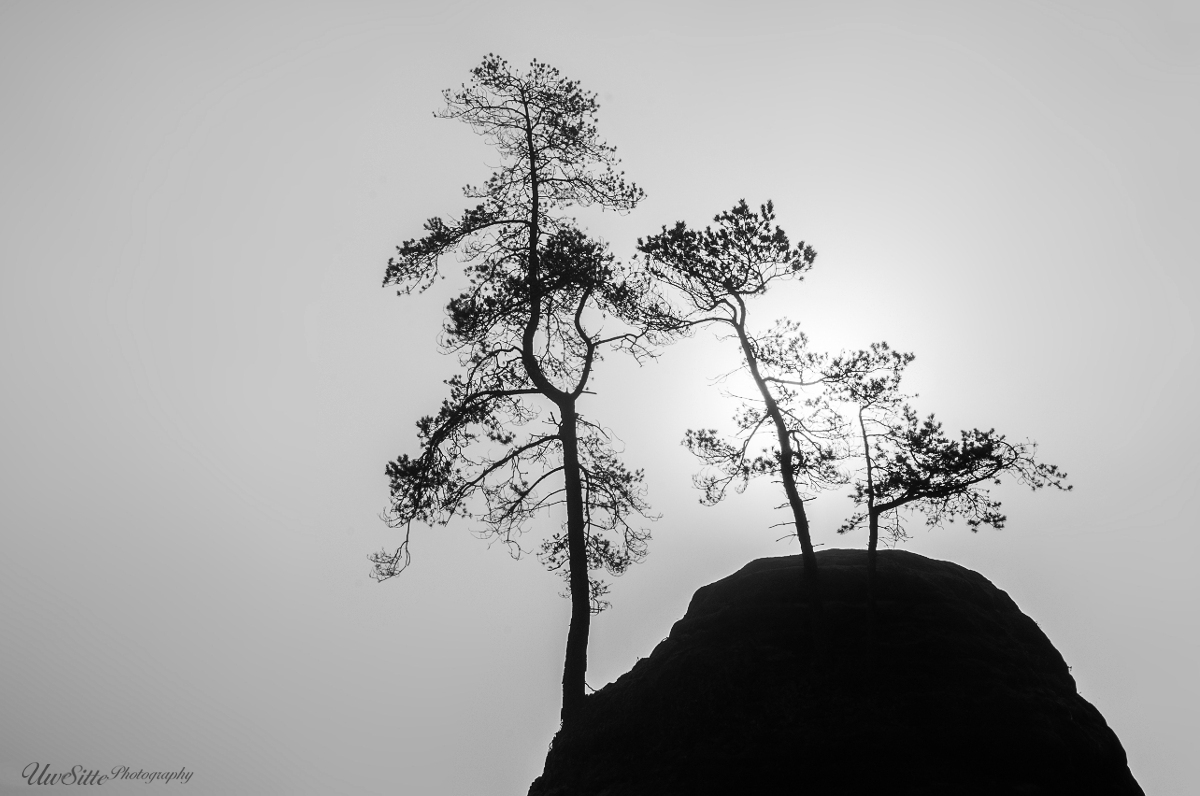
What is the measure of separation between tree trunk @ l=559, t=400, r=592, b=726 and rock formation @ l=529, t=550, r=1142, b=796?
0.53 m

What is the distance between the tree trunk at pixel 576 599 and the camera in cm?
1573

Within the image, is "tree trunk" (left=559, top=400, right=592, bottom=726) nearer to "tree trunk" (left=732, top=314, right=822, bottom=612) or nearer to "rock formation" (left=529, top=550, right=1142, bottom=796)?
"rock formation" (left=529, top=550, right=1142, bottom=796)

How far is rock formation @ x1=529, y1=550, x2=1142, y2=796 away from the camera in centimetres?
1255

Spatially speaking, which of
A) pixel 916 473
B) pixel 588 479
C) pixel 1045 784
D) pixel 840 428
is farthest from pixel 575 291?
pixel 1045 784

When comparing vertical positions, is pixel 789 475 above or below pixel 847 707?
above

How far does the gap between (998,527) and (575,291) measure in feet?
36.4

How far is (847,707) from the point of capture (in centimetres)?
1354

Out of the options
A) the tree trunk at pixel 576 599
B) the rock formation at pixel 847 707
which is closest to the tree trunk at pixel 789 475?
the rock formation at pixel 847 707

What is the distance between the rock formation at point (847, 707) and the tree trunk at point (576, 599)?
534 mm

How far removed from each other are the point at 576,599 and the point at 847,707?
617 cm

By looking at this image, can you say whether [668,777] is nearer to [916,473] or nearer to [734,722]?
[734,722]

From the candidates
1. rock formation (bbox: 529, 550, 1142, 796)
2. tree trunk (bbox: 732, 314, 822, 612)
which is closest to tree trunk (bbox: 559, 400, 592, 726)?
rock formation (bbox: 529, 550, 1142, 796)

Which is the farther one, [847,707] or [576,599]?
[576,599]

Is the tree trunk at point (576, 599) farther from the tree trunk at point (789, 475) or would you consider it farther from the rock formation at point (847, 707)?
the tree trunk at point (789, 475)
